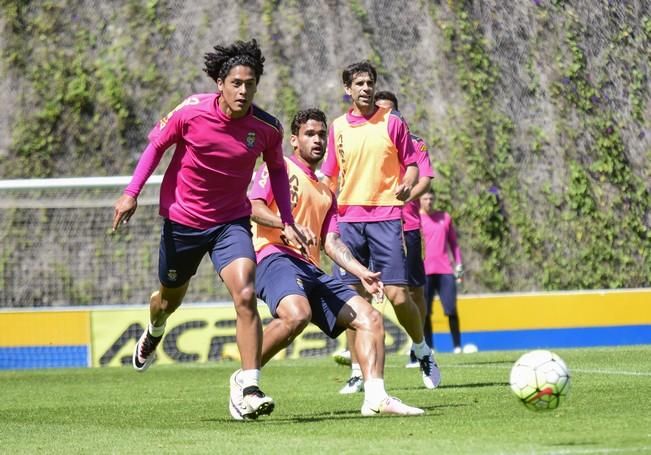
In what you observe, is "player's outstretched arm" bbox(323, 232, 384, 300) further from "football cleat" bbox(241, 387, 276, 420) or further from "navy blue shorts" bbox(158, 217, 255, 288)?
"football cleat" bbox(241, 387, 276, 420)

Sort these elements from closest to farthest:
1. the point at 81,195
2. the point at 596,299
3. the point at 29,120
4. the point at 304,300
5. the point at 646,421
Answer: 1. the point at 646,421
2. the point at 304,300
3. the point at 596,299
4. the point at 81,195
5. the point at 29,120

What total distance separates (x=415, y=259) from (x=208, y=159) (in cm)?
464

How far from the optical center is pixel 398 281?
10.3 metres

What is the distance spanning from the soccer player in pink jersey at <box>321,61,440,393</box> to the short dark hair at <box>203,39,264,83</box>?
2387 millimetres

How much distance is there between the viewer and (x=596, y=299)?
59.5ft

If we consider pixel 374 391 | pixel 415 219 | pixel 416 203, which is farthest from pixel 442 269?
pixel 374 391

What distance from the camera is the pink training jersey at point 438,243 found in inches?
671

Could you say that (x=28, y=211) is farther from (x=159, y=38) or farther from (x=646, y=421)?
(x=646, y=421)

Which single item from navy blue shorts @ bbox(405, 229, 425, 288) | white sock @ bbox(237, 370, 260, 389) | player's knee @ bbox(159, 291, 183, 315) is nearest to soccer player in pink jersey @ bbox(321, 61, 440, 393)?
navy blue shorts @ bbox(405, 229, 425, 288)

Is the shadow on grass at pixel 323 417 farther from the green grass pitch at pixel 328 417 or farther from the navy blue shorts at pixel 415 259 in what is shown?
the navy blue shorts at pixel 415 259

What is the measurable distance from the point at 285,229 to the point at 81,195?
12.0 metres

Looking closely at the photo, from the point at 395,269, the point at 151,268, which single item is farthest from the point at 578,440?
the point at 151,268

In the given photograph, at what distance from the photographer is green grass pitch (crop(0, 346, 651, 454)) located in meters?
6.39

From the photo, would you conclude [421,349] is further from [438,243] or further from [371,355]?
[438,243]
